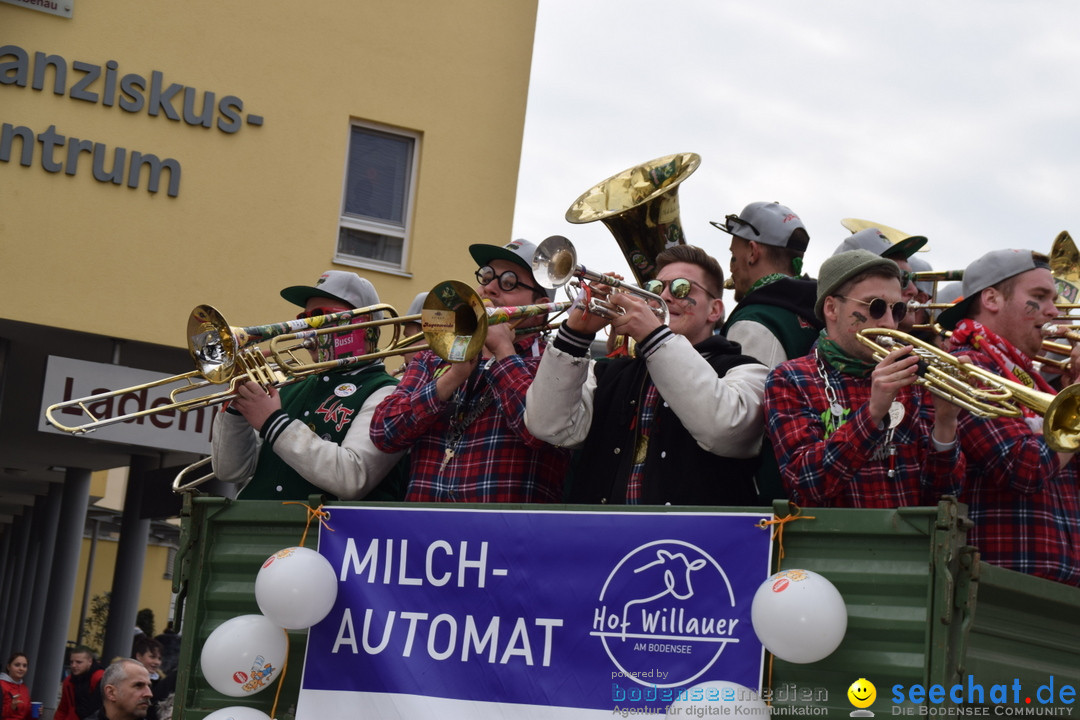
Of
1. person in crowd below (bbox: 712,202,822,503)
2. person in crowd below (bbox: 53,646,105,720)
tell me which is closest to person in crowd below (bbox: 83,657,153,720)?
person in crowd below (bbox: 53,646,105,720)

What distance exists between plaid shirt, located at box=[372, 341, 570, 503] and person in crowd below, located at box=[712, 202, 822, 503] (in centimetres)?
83

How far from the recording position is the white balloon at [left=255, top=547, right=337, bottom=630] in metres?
4.30

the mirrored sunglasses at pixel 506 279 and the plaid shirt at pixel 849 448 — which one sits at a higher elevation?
the mirrored sunglasses at pixel 506 279

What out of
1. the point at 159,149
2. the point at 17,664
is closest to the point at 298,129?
the point at 159,149

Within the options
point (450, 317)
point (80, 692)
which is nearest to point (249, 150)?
point (80, 692)

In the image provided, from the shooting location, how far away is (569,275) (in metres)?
4.48

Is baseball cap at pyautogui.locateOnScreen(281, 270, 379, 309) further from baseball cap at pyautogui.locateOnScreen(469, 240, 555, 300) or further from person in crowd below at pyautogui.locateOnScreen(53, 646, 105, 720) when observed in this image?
person in crowd below at pyautogui.locateOnScreen(53, 646, 105, 720)

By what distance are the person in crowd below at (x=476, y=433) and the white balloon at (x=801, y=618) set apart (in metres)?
1.38

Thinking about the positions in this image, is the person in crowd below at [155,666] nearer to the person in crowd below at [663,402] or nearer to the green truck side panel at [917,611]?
the person in crowd below at [663,402]

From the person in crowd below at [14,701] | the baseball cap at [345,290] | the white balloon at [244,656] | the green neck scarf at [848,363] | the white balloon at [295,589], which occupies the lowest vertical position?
the person in crowd below at [14,701]

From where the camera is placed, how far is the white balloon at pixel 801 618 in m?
3.42

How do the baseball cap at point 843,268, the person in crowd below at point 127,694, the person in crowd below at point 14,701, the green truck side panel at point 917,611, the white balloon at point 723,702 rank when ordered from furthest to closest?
1. the person in crowd below at point 14,701
2. the person in crowd below at point 127,694
3. the baseball cap at point 843,268
4. the white balloon at point 723,702
5. the green truck side panel at point 917,611

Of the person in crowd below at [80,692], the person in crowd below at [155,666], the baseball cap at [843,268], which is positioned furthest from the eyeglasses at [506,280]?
the person in crowd below at [80,692]

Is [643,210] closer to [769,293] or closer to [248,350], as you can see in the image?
[769,293]
